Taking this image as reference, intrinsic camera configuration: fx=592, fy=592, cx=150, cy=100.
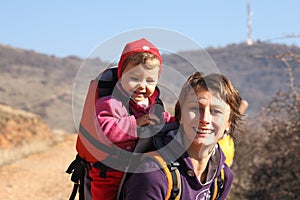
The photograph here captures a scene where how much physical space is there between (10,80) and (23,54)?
27991mm

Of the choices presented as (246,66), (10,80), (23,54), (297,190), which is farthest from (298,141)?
(246,66)

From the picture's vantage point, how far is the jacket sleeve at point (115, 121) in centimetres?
276

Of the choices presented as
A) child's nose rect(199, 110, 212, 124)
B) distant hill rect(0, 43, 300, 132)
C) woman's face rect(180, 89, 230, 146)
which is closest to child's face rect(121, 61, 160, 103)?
woman's face rect(180, 89, 230, 146)

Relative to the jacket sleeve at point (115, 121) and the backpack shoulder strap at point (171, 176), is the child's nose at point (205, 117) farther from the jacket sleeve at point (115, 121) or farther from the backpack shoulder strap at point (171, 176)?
the jacket sleeve at point (115, 121)

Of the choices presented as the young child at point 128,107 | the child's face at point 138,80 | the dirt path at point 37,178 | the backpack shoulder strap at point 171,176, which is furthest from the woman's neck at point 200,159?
the dirt path at point 37,178

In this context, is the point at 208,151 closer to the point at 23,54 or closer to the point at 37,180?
the point at 37,180

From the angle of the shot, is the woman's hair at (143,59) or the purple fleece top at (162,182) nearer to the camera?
the purple fleece top at (162,182)

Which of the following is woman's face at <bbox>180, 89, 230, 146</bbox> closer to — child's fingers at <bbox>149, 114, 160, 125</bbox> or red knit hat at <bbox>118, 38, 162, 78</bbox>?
child's fingers at <bbox>149, 114, 160, 125</bbox>

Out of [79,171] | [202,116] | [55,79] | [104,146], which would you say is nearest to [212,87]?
[202,116]

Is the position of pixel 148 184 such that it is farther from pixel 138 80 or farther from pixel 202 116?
pixel 138 80

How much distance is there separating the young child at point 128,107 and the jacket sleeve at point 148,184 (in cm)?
23

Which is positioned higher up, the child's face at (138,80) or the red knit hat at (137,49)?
the red knit hat at (137,49)

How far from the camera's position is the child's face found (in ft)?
9.48

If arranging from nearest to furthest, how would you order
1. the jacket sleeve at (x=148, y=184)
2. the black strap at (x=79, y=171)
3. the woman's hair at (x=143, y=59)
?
the jacket sleeve at (x=148, y=184) < the woman's hair at (x=143, y=59) < the black strap at (x=79, y=171)
